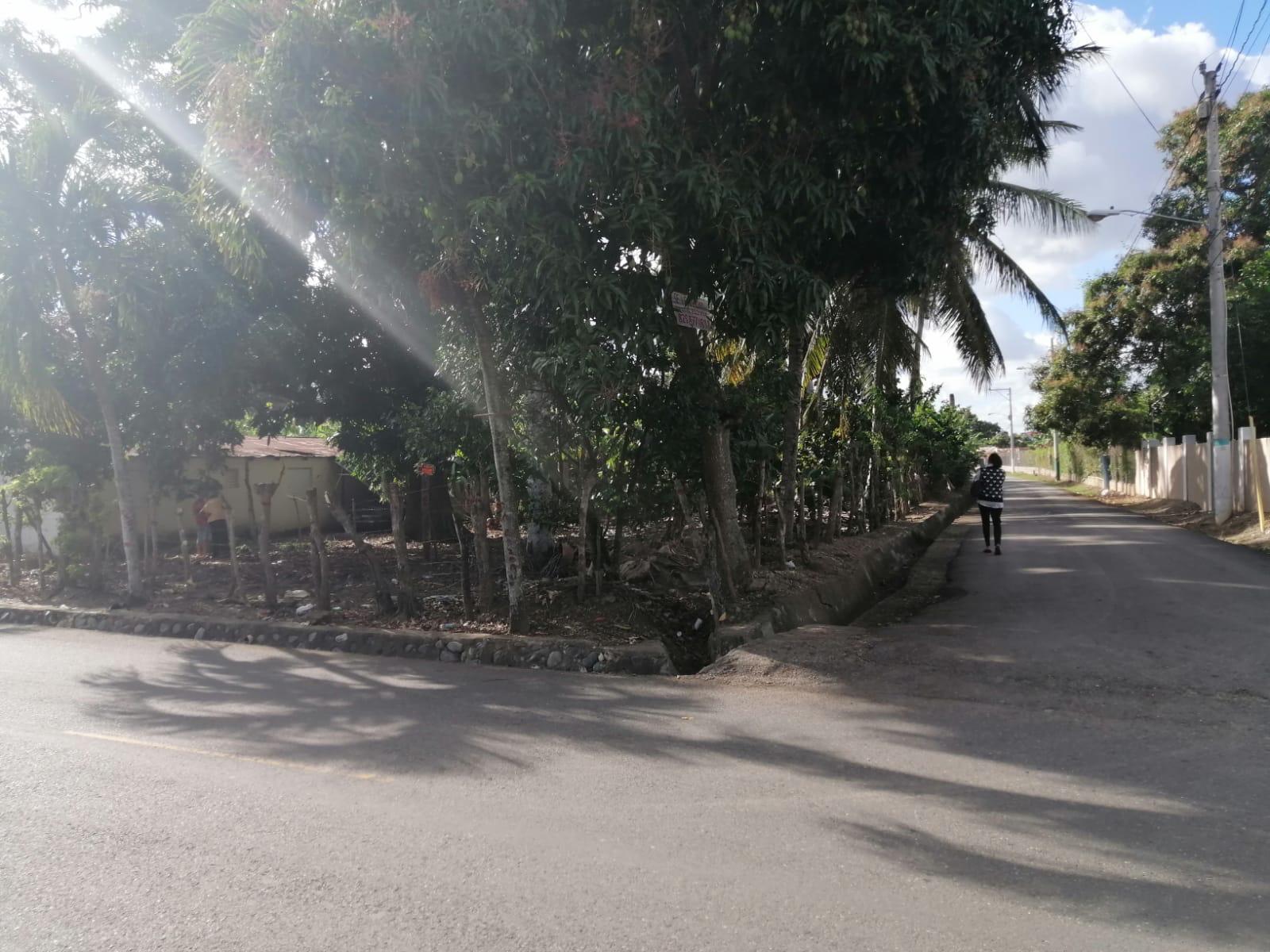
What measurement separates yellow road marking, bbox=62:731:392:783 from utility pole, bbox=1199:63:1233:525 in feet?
61.9

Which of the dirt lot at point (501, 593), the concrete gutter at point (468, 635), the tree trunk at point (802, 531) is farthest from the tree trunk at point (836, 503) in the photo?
the concrete gutter at point (468, 635)

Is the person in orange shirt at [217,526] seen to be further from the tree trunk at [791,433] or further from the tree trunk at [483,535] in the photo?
the tree trunk at [791,433]

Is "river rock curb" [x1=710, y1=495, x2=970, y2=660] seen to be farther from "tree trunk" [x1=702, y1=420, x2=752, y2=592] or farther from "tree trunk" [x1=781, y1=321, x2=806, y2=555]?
"tree trunk" [x1=781, y1=321, x2=806, y2=555]

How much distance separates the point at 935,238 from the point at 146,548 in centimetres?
1307

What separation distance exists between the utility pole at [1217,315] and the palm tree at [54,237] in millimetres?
19401

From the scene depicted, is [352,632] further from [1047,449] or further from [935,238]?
[1047,449]

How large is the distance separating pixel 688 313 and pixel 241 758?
5.14 metres

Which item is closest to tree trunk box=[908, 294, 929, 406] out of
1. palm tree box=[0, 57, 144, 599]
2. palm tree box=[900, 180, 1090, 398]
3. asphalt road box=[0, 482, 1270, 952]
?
palm tree box=[900, 180, 1090, 398]

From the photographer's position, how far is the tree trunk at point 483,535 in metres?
10.1

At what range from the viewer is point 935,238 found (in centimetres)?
901

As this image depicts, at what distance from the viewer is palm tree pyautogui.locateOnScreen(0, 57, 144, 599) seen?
1214 centimetres

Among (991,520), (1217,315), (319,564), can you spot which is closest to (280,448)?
(319,564)

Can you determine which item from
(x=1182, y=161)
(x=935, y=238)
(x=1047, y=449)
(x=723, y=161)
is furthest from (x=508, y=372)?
(x=1047, y=449)

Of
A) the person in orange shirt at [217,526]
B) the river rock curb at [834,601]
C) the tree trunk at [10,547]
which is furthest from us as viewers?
the person in orange shirt at [217,526]
